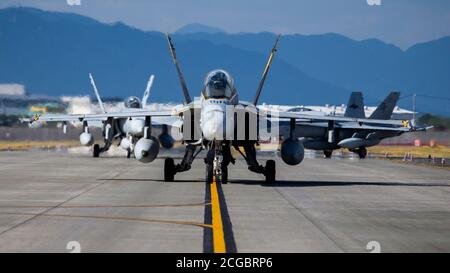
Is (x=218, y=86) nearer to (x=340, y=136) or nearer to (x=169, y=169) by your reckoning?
(x=169, y=169)

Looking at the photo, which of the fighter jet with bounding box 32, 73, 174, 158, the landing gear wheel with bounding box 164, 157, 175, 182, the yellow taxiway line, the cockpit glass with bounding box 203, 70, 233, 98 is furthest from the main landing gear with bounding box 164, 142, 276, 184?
the fighter jet with bounding box 32, 73, 174, 158

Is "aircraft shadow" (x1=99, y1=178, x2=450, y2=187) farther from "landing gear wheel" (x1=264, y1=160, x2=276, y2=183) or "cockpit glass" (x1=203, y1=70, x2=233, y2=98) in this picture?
"cockpit glass" (x1=203, y1=70, x2=233, y2=98)

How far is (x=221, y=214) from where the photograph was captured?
18.3 metres

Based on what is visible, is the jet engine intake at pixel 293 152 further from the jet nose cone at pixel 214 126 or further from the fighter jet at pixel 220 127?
the jet nose cone at pixel 214 126

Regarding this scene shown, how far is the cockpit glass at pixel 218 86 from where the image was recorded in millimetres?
26438

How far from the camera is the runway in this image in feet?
45.3

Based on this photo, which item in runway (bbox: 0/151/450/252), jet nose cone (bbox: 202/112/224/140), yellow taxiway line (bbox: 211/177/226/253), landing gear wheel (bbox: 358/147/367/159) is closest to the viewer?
yellow taxiway line (bbox: 211/177/226/253)

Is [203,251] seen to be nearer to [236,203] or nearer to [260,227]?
[260,227]

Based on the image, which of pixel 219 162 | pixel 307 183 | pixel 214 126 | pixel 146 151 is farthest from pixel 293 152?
pixel 146 151

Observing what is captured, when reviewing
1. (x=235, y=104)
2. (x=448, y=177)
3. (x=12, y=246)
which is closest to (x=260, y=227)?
(x=12, y=246)

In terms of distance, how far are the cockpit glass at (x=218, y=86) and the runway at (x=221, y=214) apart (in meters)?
2.72

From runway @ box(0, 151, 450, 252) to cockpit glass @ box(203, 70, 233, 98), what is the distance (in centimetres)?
272

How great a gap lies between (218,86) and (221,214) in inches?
345
